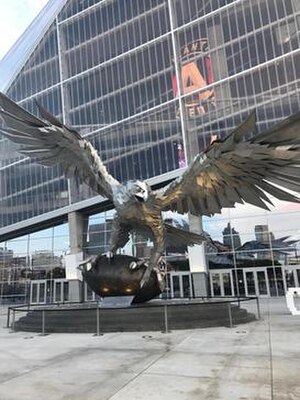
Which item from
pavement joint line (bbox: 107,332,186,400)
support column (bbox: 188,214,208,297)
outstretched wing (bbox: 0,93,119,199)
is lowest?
pavement joint line (bbox: 107,332,186,400)

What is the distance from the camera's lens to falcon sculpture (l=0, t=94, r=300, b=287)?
29.5 feet

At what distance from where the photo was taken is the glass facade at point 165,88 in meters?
30.4

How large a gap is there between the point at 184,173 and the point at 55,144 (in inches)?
155

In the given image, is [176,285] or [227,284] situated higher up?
[176,285]

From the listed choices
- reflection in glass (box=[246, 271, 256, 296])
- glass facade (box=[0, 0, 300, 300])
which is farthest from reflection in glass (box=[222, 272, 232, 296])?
reflection in glass (box=[246, 271, 256, 296])

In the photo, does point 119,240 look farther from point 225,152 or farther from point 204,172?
point 225,152

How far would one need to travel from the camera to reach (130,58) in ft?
119

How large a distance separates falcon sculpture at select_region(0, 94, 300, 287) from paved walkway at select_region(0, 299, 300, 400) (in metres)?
3.47

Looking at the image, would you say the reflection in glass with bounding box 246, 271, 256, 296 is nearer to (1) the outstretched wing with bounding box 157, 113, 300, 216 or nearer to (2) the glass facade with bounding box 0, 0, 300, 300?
(2) the glass facade with bounding box 0, 0, 300, 300

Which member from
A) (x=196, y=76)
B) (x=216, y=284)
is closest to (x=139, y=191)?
(x=216, y=284)

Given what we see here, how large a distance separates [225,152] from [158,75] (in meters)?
26.5

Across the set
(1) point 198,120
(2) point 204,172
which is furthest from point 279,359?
(1) point 198,120

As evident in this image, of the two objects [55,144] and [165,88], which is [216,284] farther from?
[55,144]

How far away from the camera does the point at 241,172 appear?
407 inches
